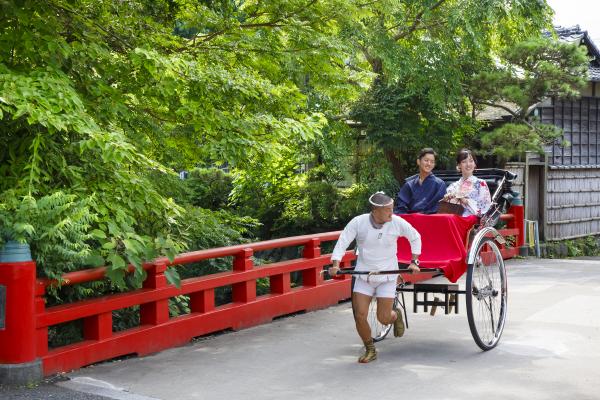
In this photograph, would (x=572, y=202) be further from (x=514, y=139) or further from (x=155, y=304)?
(x=155, y=304)

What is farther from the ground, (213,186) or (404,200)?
(213,186)

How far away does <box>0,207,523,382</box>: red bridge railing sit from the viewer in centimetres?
686

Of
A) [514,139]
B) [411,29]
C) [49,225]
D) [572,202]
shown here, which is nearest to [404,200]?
[49,225]

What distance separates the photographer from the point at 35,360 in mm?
6984

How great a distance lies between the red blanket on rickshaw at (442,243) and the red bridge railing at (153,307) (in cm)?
211

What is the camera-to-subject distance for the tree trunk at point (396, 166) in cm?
2008

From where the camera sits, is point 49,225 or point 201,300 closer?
point 49,225

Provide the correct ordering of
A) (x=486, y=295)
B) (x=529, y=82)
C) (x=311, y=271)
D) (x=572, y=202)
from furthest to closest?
(x=572, y=202), (x=529, y=82), (x=311, y=271), (x=486, y=295)

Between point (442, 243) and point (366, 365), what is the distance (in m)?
1.46

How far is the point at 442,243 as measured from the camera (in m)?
8.28

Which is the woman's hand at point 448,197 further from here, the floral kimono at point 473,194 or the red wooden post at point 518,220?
the red wooden post at point 518,220

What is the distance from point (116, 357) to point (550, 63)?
45.3 feet

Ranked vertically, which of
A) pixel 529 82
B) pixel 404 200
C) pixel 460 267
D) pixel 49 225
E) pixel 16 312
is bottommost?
pixel 16 312

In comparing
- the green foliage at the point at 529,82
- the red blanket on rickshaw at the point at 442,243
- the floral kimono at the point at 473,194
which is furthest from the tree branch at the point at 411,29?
the red blanket on rickshaw at the point at 442,243
